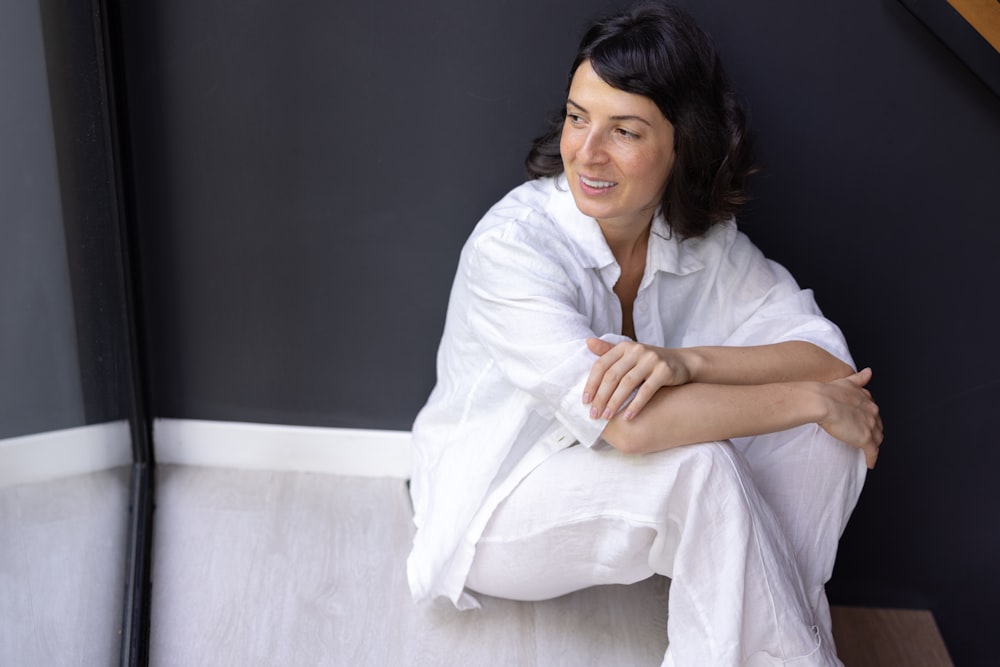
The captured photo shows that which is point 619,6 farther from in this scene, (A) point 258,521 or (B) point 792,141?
(A) point 258,521

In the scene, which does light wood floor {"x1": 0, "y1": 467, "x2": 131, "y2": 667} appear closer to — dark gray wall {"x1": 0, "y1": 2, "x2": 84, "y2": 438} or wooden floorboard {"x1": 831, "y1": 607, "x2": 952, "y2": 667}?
dark gray wall {"x1": 0, "y1": 2, "x2": 84, "y2": 438}

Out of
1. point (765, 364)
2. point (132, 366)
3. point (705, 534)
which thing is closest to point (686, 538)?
point (705, 534)

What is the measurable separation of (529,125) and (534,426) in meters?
0.55

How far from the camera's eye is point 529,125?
6.35 feet

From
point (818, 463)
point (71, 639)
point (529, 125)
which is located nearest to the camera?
point (71, 639)

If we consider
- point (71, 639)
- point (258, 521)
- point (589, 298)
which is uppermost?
point (589, 298)

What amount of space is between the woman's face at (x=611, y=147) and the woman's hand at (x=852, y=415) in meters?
0.40

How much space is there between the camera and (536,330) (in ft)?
5.08

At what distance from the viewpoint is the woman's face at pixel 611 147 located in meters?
1.58

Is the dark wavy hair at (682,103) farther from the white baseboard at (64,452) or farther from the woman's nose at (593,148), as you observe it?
the white baseboard at (64,452)

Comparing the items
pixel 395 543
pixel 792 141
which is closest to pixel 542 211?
pixel 792 141

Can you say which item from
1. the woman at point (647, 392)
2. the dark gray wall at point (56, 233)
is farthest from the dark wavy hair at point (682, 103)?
the dark gray wall at point (56, 233)

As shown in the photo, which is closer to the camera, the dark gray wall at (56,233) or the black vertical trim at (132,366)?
the dark gray wall at (56,233)

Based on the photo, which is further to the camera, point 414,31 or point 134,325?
point 134,325
